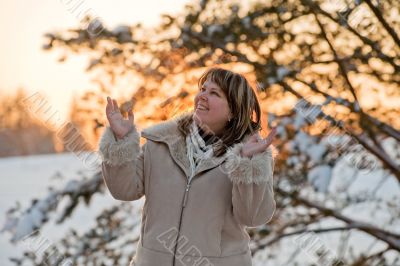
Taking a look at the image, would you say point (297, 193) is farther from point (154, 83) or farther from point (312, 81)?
point (154, 83)

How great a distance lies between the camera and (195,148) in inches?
82.0

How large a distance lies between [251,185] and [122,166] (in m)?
0.39

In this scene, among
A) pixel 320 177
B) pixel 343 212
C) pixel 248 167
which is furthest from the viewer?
pixel 343 212

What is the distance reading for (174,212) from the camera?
6.49ft

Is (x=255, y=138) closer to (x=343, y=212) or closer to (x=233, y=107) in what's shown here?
(x=233, y=107)

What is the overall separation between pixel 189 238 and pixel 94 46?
7.22 feet

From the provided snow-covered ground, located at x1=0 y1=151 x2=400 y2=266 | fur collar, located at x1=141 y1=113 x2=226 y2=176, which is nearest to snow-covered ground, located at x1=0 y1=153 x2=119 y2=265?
snow-covered ground, located at x1=0 y1=151 x2=400 y2=266

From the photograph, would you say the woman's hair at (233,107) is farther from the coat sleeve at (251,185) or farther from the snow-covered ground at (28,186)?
the snow-covered ground at (28,186)

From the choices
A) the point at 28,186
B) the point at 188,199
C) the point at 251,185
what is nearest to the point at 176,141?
the point at 188,199

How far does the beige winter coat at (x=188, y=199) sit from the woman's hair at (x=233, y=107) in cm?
9

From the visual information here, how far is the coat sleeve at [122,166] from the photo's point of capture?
1.96 meters

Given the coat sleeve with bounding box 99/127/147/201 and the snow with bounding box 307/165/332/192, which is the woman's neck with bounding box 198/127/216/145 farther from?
the snow with bounding box 307/165/332/192

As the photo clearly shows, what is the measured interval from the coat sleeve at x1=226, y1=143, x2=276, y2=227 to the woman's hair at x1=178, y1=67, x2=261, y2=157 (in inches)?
3.9

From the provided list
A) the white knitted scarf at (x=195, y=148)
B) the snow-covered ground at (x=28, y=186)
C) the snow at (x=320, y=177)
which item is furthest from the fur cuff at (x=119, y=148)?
the snow-covered ground at (x=28, y=186)
